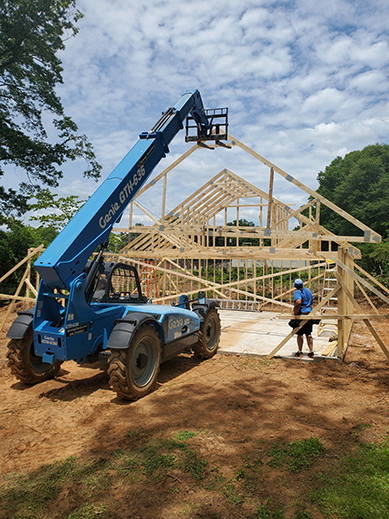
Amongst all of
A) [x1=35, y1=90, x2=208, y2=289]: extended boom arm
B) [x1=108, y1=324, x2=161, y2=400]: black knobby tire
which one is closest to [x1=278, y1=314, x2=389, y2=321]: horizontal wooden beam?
[x1=108, y1=324, x2=161, y2=400]: black knobby tire

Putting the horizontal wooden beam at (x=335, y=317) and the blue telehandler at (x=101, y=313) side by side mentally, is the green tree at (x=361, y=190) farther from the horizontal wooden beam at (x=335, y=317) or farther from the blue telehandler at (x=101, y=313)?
the blue telehandler at (x=101, y=313)

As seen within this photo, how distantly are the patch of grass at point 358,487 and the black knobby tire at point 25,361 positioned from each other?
439cm

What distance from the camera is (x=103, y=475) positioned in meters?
3.09

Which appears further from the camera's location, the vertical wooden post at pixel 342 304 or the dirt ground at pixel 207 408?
the vertical wooden post at pixel 342 304

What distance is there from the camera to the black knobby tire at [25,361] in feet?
17.2

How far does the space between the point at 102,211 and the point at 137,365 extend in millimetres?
2342

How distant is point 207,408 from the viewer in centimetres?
471

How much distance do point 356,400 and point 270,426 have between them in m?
1.67

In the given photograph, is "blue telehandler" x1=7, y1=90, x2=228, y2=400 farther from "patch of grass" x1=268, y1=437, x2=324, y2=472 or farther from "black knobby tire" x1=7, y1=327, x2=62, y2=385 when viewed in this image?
"patch of grass" x1=268, y1=437, x2=324, y2=472

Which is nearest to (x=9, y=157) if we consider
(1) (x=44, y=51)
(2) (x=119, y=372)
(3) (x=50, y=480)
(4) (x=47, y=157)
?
(4) (x=47, y=157)

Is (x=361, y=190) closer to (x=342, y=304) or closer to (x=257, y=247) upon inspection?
(x=257, y=247)

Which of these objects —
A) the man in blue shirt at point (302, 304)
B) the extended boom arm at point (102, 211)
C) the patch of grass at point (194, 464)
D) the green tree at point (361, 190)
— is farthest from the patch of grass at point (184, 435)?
the green tree at point (361, 190)

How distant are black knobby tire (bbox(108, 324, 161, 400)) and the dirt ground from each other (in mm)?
190

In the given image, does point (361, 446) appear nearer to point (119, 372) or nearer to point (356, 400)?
point (356, 400)
